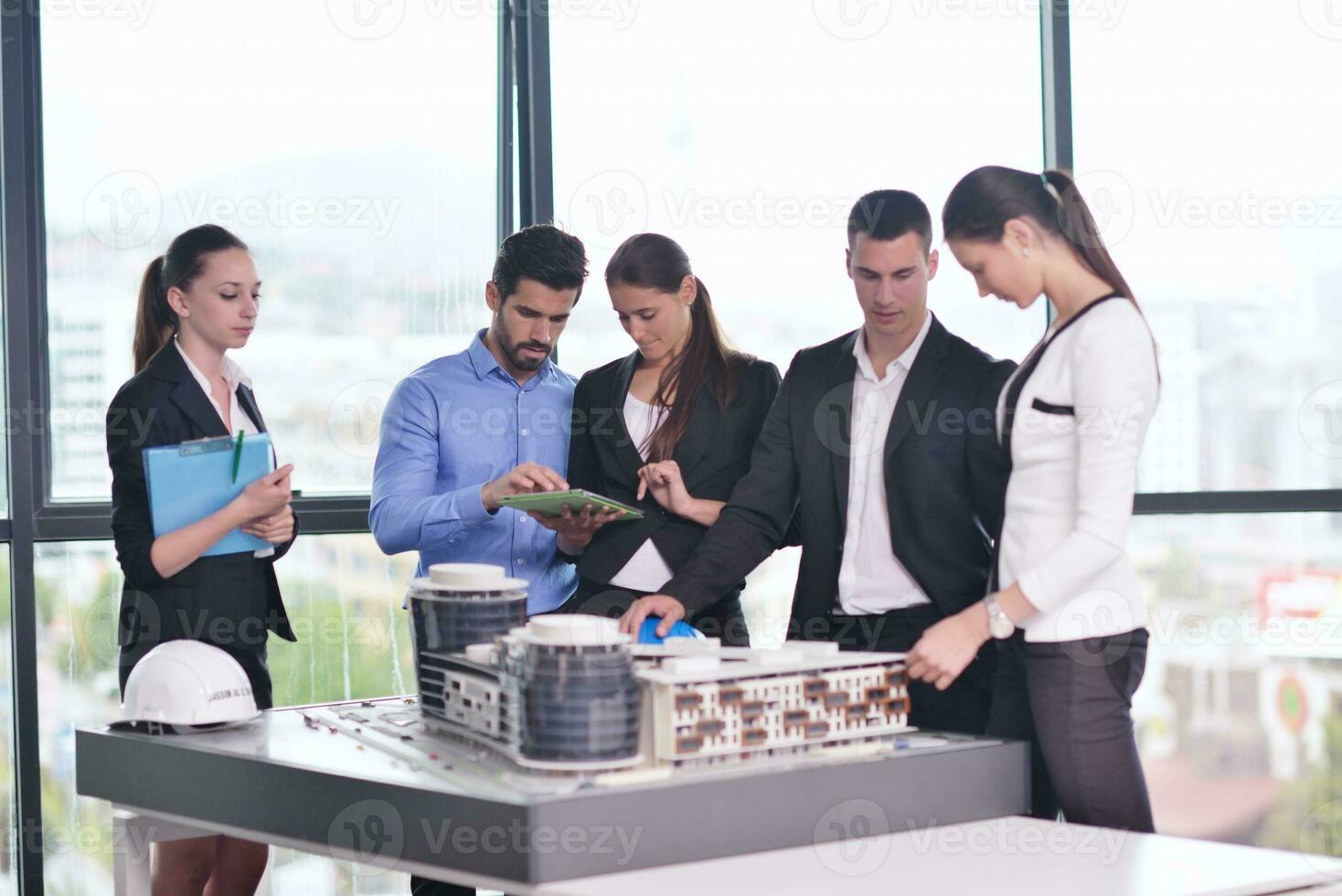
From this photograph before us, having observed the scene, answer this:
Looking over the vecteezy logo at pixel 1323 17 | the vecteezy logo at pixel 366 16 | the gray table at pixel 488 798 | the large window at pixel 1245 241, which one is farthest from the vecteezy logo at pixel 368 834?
the vecteezy logo at pixel 1323 17

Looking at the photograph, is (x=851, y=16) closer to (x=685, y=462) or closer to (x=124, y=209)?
(x=685, y=462)

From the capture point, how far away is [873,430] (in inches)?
94.7

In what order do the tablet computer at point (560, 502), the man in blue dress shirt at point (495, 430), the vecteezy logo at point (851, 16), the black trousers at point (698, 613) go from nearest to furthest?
the tablet computer at point (560, 502), the black trousers at point (698, 613), the man in blue dress shirt at point (495, 430), the vecteezy logo at point (851, 16)

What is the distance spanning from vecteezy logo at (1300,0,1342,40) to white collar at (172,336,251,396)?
10.5 feet

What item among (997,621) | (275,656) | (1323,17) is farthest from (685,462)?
(1323,17)

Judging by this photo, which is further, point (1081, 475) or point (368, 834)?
point (1081, 475)

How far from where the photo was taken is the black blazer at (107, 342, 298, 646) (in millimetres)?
2459

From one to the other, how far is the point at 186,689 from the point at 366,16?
90.5 inches

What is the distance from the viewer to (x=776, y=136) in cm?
400

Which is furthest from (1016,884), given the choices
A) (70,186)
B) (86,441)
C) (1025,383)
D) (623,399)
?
(70,186)

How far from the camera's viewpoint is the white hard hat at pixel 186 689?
2023 millimetres

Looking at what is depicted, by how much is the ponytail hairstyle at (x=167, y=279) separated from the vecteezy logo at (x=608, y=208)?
1.30 m

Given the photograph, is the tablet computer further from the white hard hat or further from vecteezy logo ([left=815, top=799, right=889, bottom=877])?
vecteezy logo ([left=815, top=799, right=889, bottom=877])

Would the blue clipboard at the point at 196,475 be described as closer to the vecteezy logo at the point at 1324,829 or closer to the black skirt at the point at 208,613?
the black skirt at the point at 208,613
